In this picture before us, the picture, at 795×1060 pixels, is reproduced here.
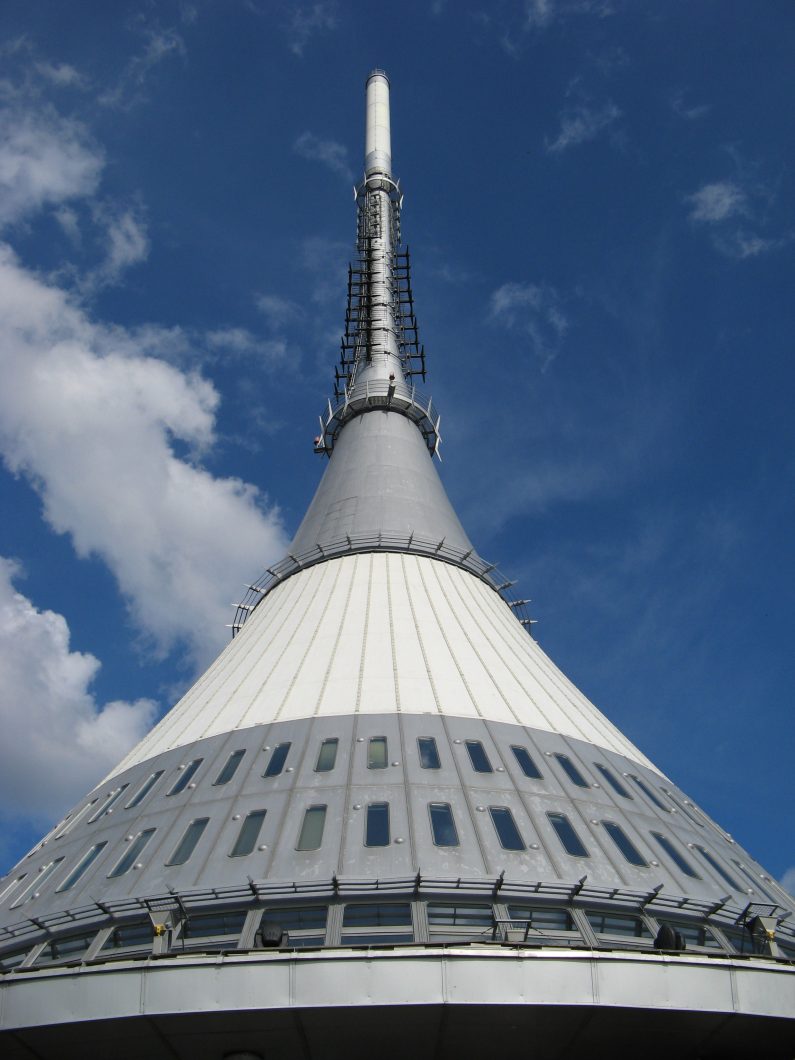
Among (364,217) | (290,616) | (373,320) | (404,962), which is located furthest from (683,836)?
(364,217)

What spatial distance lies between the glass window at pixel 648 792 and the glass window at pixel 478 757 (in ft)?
15.0

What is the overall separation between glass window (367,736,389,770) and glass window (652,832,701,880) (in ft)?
21.2

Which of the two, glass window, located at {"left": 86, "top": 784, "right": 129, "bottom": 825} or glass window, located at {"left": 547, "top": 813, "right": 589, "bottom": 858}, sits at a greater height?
glass window, located at {"left": 86, "top": 784, "right": 129, "bottom": 825}

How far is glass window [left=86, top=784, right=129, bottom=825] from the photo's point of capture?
2479 centimetres

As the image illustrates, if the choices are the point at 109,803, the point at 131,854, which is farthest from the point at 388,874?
the point at 109,803

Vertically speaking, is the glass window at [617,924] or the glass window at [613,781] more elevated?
the glass window at [613,781]

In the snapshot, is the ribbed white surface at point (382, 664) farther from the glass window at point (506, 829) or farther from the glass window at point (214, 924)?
the glass window at point (214, 924)

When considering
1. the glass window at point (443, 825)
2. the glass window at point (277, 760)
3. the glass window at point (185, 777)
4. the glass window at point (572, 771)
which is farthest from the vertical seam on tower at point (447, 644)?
the glass window at point (185, 777)

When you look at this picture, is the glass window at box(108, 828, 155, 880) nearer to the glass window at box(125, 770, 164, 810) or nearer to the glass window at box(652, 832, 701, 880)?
the glass window at box(125, 770, 164, 810)

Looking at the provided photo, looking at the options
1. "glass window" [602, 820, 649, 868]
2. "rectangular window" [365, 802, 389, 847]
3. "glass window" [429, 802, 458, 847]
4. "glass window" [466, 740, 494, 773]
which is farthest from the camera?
"glass window" [466, 740, 494, 773]

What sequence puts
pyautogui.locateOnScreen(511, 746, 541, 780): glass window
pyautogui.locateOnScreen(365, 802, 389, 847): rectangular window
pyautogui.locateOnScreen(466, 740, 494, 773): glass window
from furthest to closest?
pyautogui.locateOnScreen(511, 746, 541, 780): glass window
pyautogui.locateOnScreen(466, 740, 494, 773): glass window
pyautogui.locateOnScreen(365, 802, 389, 847): rectangular window

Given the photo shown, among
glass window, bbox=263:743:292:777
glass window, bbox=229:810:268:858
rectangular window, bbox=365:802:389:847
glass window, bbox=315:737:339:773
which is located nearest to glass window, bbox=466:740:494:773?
rectangular window, bbox=365:802:389:847

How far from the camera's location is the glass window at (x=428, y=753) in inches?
884

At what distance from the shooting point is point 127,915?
18.6 metres
